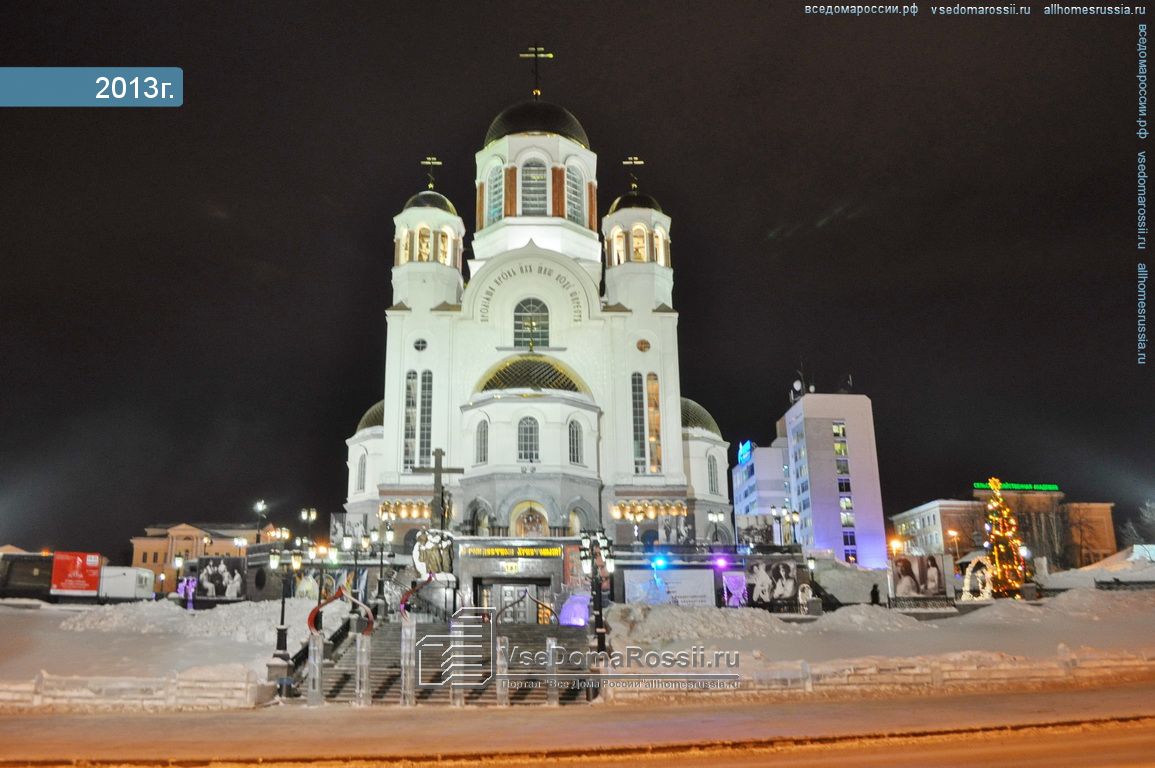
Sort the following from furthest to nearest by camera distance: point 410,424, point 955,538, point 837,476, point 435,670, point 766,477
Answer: point 766,477
point 837,476
point 955,538
point 410,424
point 435,670

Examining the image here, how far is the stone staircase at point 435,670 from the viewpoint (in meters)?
17.8

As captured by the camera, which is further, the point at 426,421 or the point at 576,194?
the point at 576,194

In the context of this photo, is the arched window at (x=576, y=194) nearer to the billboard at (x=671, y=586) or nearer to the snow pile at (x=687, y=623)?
the billboard at (x=671, y=586)

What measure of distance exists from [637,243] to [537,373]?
12.6 metres

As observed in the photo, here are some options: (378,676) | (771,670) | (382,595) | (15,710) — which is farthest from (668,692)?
(382,595)

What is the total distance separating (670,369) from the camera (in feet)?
143

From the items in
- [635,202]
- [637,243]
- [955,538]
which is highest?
[635,202]

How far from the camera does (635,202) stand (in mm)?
49312

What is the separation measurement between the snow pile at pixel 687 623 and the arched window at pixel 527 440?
1244cm

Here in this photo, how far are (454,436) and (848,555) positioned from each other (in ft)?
135

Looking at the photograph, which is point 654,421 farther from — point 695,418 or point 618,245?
point 618,245

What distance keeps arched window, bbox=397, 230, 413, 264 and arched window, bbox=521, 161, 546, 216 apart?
6.34 m

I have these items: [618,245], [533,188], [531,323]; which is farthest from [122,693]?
[618,245]

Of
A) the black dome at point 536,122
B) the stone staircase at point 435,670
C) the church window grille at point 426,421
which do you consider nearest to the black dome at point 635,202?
the black dome at point 536,122
